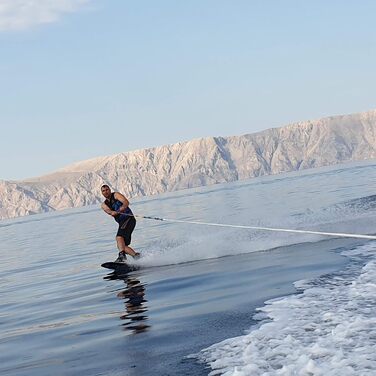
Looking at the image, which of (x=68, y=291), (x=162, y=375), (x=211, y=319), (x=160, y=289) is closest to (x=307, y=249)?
(x=160, y=289)

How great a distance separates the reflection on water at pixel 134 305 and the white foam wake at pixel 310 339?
1974 millimetres

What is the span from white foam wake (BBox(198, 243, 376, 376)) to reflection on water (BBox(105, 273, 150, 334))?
1974mm

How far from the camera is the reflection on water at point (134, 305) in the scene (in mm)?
9984

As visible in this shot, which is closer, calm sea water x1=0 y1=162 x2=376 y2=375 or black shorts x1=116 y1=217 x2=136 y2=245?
calm sea water x1=0 y1=162 x2=376 y2=375

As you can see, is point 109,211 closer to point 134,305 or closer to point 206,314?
point 134,305

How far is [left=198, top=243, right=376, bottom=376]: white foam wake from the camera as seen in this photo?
6.46 metres

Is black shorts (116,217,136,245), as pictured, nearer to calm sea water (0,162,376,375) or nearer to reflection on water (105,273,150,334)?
calm sea water (0,162,376,375)

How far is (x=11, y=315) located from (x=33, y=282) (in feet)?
20.8

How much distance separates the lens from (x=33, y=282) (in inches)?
793

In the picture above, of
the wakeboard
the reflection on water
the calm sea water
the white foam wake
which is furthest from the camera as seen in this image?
the wakeboard

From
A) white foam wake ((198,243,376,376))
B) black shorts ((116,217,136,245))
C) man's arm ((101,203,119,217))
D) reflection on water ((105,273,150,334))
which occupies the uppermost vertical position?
man's arm ((101,203,119,217))

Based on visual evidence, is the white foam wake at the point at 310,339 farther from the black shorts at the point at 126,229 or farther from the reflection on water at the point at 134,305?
the black shorts at the point at 126,229

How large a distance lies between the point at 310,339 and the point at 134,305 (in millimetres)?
5274

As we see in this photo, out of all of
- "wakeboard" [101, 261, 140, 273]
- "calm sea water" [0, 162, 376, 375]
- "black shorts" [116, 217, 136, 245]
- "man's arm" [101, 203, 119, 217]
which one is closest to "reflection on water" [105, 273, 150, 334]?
"calm sea water" [0, 162, 376, 375]
